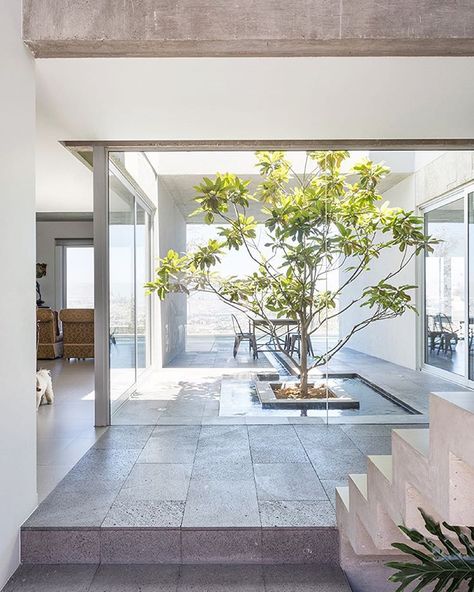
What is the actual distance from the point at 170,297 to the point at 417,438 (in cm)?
352

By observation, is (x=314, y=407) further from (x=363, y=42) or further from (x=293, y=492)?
(x=363, y=42)

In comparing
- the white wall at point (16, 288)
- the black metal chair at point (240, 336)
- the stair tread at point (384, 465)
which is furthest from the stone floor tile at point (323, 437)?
the white wall at point (16, 288)

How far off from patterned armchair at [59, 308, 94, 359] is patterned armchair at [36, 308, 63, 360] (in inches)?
8.3

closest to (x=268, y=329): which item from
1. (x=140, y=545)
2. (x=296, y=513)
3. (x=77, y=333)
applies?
(x=296, y=513)

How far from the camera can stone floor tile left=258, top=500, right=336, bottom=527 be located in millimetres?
2164

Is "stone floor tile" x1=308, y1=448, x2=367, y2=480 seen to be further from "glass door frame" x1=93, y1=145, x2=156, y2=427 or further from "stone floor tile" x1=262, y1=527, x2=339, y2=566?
"glass door frame" x1=93, y1=145, x2=156, y2=427

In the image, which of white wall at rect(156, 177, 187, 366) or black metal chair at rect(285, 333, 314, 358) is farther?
white wall at rect(156, 177, 187, 366)

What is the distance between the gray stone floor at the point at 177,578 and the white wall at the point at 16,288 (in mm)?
158

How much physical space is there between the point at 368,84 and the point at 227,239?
183 centimetres

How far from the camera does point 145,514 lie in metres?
2.24

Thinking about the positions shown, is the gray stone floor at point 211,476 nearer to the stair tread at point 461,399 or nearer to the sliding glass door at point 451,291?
the stair tread at point 461,399

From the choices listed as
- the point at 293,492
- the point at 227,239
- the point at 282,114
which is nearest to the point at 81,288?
the point at 227,239

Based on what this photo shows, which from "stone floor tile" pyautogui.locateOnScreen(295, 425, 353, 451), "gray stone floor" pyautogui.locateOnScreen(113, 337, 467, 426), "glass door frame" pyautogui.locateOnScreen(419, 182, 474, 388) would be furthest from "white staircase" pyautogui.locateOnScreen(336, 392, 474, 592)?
"glass door frame" pyautogui.locateOnScreen(419, 182, 474, 388)

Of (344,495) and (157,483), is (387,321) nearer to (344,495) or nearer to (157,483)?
(344,495)
